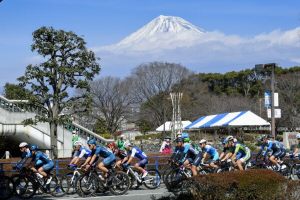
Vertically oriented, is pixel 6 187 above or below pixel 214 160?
→ below

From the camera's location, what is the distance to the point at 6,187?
53.5 feet

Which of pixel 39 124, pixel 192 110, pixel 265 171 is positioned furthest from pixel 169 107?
pixel 265 171

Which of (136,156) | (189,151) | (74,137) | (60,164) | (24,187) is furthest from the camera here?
(74,137)

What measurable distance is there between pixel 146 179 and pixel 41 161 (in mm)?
3728

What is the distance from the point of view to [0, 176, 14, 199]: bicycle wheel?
16.3 metres

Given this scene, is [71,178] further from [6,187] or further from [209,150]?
[209,150]

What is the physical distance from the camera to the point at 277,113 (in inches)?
1107

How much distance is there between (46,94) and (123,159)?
9.97m

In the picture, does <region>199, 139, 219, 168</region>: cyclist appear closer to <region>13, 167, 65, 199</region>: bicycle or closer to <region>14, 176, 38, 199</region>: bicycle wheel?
<region>13, 167, 65, 199</region>: bicycle

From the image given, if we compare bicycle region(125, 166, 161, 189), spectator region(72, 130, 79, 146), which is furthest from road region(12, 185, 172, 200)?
spectator region(72, 130, 79, 146)

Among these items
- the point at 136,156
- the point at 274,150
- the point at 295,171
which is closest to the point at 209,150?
the point at 136,156

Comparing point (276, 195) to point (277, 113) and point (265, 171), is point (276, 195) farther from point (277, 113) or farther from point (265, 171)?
point (277, 113)

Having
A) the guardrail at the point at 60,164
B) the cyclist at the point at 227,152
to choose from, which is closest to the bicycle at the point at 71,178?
the guardrail at the point at 60,164

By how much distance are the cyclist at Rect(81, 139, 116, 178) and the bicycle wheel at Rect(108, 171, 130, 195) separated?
1.02ft
